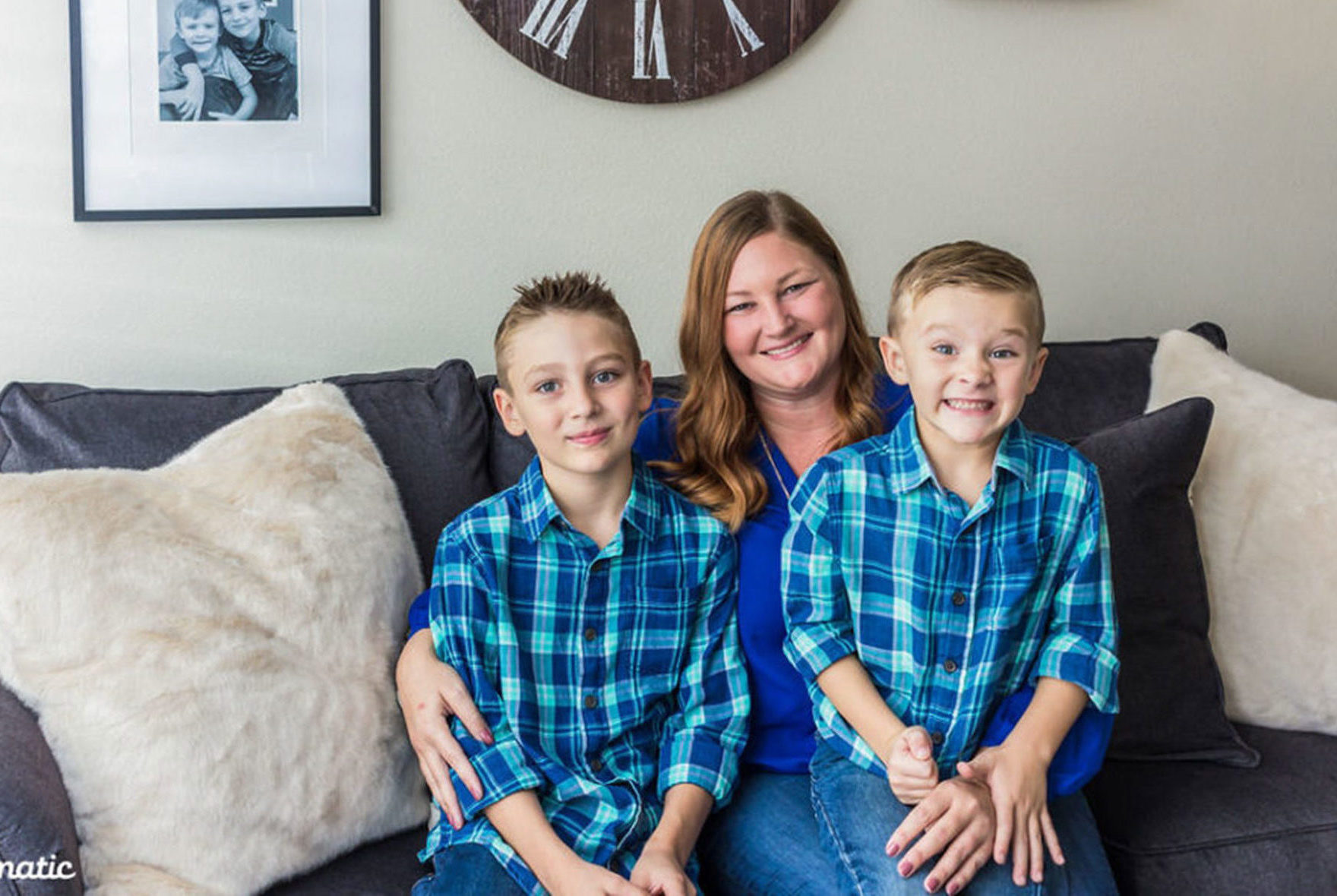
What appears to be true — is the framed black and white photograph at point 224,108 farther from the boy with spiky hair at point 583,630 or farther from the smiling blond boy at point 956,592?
the smiling blond boy at point 956,592

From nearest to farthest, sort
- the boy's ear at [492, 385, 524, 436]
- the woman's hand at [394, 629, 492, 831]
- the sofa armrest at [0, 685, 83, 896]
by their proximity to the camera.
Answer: the sofa armrest at [0, 685, 83, 896] → the woman's hand at [394, 629, 492, 831] → the boy's ear at [492, 385, 524, 436]

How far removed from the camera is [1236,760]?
6.35 ft

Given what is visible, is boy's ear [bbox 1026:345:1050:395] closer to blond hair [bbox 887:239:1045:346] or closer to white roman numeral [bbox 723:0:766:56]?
blond hair [bbox 887:239:1045:346]

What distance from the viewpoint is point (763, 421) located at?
6.29 ft

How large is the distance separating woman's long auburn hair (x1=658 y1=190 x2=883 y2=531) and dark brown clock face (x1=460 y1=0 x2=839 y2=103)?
587 millimetres

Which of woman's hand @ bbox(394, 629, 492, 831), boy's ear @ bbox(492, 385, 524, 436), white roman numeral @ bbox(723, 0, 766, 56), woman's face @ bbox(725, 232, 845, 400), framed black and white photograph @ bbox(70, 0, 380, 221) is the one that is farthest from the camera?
white roman numeral @ bbox(723, 0, 766, 56)

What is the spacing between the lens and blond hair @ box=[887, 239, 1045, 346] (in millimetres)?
1581

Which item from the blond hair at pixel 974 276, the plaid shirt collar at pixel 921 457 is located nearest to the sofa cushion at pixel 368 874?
the plaid shirt collar at pixel 921 457

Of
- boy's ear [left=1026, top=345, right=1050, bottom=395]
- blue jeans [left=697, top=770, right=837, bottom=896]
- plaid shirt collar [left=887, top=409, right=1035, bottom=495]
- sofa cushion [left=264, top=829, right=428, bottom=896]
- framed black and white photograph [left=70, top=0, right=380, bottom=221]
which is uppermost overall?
framed black and white photograph [left=70, top=0, right=380, bottom=221]

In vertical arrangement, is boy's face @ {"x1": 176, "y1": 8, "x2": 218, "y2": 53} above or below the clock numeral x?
below

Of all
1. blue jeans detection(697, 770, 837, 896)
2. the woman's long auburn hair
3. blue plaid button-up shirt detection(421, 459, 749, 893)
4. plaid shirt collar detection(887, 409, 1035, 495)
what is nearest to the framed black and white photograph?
the woman's long auburn hair

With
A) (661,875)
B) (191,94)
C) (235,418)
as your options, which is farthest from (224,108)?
(661,875)

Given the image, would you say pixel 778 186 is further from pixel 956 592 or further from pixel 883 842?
pixel 883 842

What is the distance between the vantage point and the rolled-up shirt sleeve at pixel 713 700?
5.44ft
